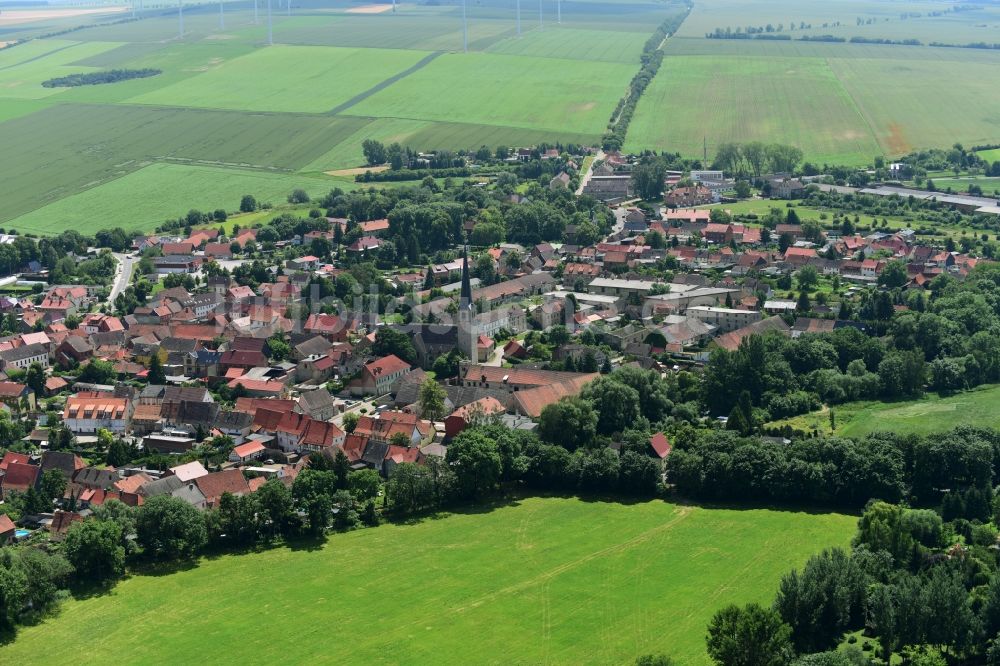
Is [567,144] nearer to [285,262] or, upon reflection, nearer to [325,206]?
[325,206]

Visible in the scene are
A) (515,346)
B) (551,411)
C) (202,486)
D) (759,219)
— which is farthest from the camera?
(759,219)

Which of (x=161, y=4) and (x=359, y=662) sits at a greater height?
(x=161, y=4)

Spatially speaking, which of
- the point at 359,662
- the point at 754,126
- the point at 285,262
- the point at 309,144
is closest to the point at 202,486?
the point at 359,662

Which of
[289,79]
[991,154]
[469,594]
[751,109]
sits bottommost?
[469,594]

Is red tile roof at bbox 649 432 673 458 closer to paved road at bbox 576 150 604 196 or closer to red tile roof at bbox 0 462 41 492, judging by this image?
red tile roof at bbox 0 462 41 492

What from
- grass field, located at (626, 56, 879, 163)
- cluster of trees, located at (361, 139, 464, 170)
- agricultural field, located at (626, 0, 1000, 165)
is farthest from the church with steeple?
grass field, located at (626, 56, 879, 163)

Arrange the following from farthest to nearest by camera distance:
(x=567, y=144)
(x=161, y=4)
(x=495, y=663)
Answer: (x=161, y=4) < (x=567, y=144) < (x=495, y=663)

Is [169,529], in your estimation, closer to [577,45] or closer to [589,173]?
[589,173]

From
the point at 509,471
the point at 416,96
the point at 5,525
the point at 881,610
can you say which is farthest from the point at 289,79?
the point at 881,610
